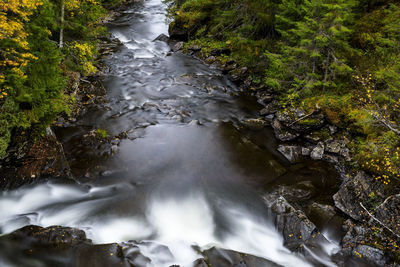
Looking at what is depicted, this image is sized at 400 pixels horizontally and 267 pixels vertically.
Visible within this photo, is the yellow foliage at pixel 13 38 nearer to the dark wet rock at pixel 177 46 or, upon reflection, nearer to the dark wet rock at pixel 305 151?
the dark wet rock at pixel 305 151

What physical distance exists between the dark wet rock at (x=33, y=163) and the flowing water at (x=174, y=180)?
1.11ft

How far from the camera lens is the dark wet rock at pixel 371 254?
6.41 metres

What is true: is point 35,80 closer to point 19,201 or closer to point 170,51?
point 19,201

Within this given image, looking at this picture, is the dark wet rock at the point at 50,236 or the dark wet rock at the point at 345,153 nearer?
the dark wet rock at the point at 50,236

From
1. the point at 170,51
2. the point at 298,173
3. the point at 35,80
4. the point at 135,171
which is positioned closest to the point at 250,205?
the point at 298,173

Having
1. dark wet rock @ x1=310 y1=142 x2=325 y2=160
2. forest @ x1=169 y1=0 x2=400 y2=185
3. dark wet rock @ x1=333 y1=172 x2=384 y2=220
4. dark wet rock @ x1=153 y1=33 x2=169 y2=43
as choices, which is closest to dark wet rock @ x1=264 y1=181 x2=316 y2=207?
dark wet rock @ x1=333 y1=172 x2=384 y2=220

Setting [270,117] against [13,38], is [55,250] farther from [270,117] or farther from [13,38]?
[270,117]

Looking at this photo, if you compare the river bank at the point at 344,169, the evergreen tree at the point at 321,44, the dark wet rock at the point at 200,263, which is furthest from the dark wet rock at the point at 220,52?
the dark wet rock at the point at 200,263

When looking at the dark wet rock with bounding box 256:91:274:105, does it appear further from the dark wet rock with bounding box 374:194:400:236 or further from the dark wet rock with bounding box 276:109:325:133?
the dark wet rock with bounding box 374:194:400:236

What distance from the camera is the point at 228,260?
6098 mm

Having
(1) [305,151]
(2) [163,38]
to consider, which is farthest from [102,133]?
(2) [163,38]

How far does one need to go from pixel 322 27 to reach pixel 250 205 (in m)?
8.03

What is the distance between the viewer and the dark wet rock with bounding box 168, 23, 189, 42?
74.1 ft

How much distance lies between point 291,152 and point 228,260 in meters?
6.00
